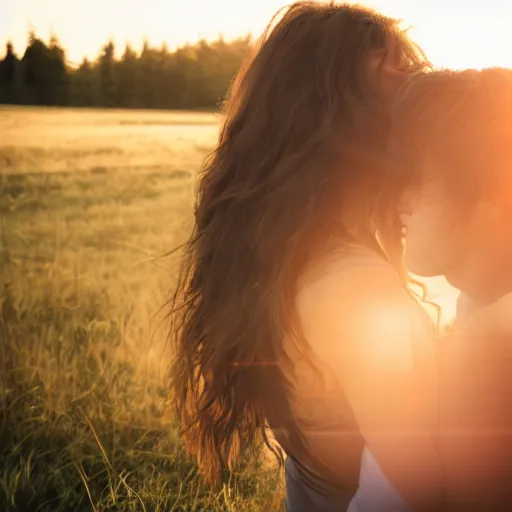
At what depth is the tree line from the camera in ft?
11.0

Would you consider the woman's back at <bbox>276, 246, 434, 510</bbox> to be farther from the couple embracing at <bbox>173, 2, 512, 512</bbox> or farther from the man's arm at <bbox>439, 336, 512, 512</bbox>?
the man's arm at <bbox>439, 336, 512, 512</bbox>

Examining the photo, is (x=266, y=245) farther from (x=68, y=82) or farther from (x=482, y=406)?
(x=68, y=82)

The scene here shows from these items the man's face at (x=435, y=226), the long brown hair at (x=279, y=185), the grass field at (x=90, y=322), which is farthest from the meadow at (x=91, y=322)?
the long brown hair at (x=279, y=185)

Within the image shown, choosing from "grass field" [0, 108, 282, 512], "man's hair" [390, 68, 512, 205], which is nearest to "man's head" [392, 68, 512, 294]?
"man's hair" [390, 68, 512, 205]

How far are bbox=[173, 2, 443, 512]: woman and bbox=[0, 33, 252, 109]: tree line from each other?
151cm

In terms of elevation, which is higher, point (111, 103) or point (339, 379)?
point (111, 103)

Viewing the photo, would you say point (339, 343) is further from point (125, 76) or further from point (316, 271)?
point (125, 76)

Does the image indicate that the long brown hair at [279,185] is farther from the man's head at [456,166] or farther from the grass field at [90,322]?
the grass field at [90,322]

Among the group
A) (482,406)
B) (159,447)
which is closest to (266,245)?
(482,406)

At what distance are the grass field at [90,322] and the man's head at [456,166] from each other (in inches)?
29.5

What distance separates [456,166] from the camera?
158cm

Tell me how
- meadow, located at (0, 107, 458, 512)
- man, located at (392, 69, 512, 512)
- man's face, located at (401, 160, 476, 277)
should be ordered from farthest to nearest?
meadow, located at (0, 107, 458, 512)
man's face, located at (401, 160, 476, 277)
man, located at (392, 69, 512, 512)

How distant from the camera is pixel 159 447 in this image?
2.55 metres

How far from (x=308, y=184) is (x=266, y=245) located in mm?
152
